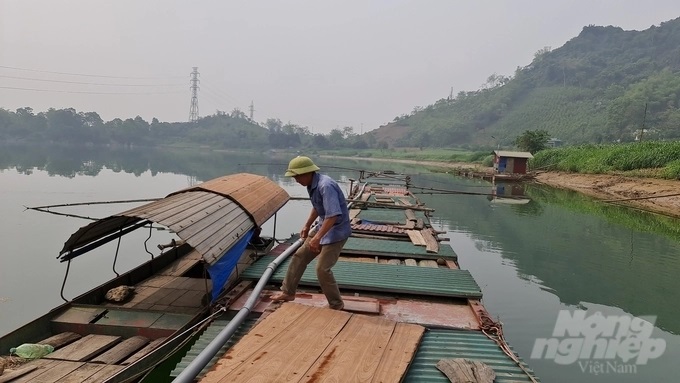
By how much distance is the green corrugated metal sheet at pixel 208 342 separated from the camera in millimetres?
3656

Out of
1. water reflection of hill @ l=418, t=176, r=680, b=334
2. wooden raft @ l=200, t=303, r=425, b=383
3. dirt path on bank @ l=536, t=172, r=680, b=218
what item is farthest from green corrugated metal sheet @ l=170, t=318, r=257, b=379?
dirt path on bank @ l=536, t=172, r=680, b=218

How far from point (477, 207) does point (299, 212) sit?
9654mm

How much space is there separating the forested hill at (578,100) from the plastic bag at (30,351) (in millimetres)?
67554

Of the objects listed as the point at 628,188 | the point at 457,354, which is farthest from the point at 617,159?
the point at 457,354

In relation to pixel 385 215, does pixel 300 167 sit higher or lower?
higher

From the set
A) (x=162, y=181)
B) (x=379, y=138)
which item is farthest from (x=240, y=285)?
(x=379, y=138)

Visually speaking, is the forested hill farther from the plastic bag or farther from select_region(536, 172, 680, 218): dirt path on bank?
the plastic bag

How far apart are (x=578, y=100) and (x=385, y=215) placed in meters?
103

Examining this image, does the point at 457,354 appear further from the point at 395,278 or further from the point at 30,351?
the point at 30,351

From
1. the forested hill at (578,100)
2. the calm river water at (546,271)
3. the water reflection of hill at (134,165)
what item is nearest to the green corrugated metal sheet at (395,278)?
the calm river water at (546,271)

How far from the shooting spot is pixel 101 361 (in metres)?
4.41

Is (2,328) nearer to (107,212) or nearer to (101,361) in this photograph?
(101,361)

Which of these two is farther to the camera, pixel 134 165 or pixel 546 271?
pixel 134 165

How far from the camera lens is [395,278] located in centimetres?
641
